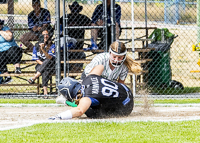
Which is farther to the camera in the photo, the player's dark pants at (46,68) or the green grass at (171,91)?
the green grass at (171,91)

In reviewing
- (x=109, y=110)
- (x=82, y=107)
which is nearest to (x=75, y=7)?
(x=109, y=110)

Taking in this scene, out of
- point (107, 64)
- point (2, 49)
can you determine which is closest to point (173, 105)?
point (107, 64)

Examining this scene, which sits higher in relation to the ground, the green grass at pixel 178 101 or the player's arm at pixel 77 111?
the player's arm at pixel 77 111

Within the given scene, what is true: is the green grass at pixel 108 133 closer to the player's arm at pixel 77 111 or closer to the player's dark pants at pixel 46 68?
the player's arm at pixel 77 111

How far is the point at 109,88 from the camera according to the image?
6.30 metres

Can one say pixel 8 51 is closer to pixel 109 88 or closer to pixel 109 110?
pixel 109 110

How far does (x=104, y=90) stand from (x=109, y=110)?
18.6 inches

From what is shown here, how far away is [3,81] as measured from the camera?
35.1 feet

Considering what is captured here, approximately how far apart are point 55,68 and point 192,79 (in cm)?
673

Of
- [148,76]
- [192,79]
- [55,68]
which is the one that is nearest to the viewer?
[55,68]

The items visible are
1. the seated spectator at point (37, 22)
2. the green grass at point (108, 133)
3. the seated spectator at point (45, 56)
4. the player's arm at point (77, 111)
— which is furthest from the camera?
the seated spectator at point (37, 22)

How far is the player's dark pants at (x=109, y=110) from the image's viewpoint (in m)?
6.43

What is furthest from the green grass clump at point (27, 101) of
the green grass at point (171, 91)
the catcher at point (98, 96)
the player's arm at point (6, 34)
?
the green grass at point (171, 91)

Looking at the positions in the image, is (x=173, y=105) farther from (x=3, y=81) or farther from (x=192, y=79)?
(x=192, y=79)
